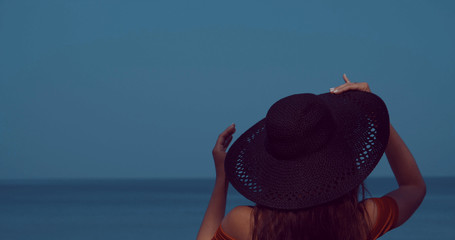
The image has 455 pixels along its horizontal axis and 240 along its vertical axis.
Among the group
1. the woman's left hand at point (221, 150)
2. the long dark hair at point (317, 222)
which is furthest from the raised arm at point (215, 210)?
the long dark hair at point (317, 222)

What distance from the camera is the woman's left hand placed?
1.44 meters

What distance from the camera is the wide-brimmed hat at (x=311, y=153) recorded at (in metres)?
1.23

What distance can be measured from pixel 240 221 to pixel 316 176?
0.61 ft

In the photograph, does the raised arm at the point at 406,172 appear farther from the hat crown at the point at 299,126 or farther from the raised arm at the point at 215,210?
the raised arm at the point at 215,210

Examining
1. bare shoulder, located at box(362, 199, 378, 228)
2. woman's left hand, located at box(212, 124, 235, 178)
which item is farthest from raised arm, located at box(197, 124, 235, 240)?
bare shoulder, located at box(362, 199, 378, 228)

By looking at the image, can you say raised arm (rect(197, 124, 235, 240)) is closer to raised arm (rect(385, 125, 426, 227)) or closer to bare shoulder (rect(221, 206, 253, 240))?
bare shoulder (rect(221, 206, 253, 240))

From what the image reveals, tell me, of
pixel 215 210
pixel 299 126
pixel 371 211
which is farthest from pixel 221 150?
pixel 371 211

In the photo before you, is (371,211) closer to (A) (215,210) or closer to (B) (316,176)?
(B) (316,176)

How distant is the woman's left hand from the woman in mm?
77

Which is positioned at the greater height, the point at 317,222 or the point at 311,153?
the point at 311,153

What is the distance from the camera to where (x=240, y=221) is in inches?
50.6

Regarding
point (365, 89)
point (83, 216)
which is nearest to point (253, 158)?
point (365, 89)

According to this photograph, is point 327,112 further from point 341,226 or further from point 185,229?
point 185,229

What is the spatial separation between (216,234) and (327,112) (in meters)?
0.35
